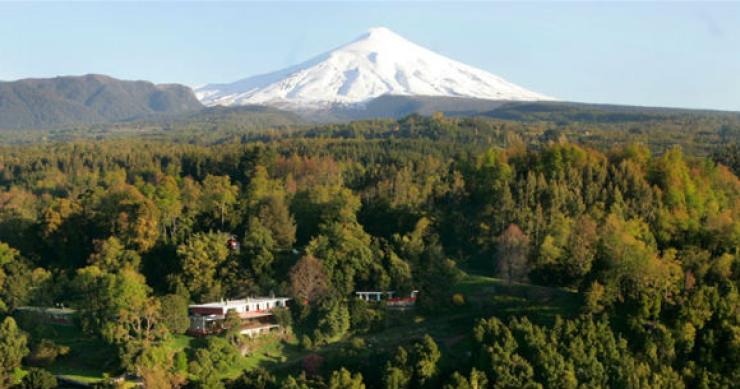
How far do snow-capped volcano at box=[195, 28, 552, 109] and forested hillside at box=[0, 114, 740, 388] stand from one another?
89792 mm

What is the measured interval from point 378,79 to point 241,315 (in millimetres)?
108985

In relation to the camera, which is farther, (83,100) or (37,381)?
(83,100)

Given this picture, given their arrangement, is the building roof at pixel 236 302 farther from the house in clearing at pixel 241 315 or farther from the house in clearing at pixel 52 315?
the house in clearing at pixel 52 315

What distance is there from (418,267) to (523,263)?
12.5 feet

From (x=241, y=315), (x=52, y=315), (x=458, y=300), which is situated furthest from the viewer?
(x=458, y=300)

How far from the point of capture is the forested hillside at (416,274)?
966 inches

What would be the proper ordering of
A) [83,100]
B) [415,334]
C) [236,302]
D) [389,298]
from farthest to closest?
[83,100]
[389,298]
[236,302]
[415,334]

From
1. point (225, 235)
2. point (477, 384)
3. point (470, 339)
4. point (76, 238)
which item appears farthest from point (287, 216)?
point (477, 384)

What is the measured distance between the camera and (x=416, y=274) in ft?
102

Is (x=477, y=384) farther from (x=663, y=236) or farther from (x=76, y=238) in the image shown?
(x=76, y=238)

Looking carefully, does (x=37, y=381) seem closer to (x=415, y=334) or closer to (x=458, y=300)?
(x=415, y=334)

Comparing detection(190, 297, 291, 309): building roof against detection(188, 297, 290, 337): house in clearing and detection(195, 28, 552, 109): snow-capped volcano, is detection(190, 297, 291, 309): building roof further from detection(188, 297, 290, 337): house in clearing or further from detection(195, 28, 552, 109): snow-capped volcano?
detection(195, 28, 552, 109): snow-capped volcano

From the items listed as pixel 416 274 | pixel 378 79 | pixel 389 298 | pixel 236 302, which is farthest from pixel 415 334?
pixel 378 79

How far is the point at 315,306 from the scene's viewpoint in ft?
96.0
